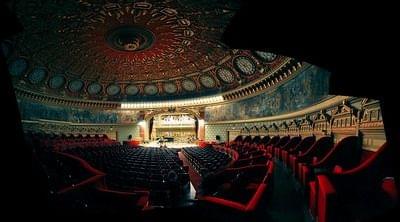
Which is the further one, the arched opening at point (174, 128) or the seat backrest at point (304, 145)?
the arched opening at point (174, 128)

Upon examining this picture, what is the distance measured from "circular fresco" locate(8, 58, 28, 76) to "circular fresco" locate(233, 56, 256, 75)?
805 inches

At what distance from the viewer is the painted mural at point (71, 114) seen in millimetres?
22766

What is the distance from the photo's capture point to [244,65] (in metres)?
20.4

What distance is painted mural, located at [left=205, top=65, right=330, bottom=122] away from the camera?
987 cm

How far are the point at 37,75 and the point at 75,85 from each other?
183 inches

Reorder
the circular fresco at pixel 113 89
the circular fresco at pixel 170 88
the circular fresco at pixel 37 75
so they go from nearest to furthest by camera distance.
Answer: the circular fresco at pixel 37 75
the circular fresco at pixel 170 88
the circular fresco at pixel 113 89

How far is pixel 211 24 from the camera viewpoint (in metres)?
14.4

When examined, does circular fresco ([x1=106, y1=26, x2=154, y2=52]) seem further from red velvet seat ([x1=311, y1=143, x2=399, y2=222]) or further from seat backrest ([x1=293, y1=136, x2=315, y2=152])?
red velvet seat ([x1=311, y1=143, x2=399, y2=222])

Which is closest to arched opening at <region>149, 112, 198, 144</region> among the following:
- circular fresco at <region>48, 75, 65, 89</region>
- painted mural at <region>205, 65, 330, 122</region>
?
painted mural at <region>205, 65, 330, 122</region>

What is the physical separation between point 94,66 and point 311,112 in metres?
22.0

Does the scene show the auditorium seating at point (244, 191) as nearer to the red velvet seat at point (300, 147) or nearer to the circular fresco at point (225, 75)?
the red velvet seat at point (300, 147)

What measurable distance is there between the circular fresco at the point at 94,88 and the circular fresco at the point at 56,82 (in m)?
3.19

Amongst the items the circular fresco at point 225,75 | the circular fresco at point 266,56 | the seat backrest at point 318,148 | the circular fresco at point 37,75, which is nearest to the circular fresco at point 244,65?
the circular fresco at point 266,56

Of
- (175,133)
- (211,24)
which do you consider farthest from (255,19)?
(175,133)
